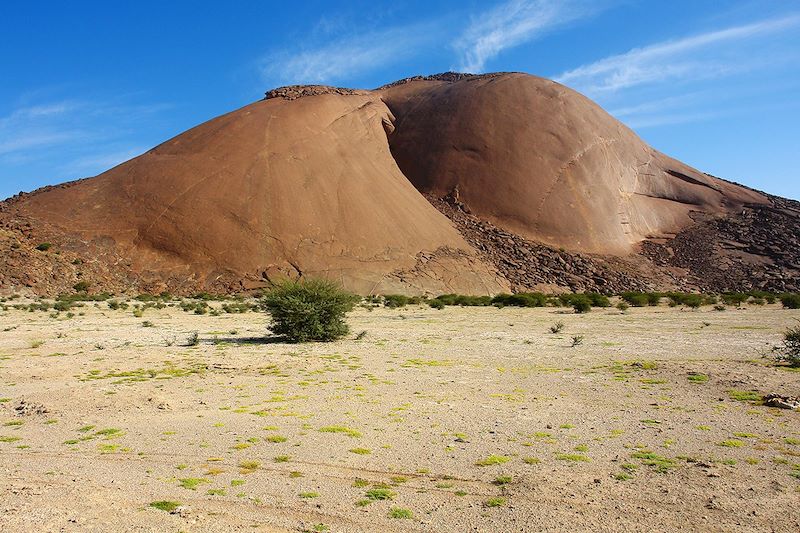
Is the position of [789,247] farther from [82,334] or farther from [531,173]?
[82,334]

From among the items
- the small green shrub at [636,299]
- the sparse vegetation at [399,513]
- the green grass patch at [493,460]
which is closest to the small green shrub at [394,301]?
the small green shrub at [636,299]

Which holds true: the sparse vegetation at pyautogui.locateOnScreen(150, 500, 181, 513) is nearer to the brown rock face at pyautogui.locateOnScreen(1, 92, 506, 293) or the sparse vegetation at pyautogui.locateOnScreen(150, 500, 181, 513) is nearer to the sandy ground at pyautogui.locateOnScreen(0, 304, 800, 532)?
the sandy ground at pyautogui.locateOnScreen(0, 304, 800, 532)

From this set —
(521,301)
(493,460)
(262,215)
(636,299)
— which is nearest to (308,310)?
(493,460)

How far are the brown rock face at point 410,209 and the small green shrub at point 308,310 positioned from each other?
29631 millimetres

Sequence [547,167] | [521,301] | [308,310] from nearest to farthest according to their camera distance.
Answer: [308,310] < [521,301] < [547,167]

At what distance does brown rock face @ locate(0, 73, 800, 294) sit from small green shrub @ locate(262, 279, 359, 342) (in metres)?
29.6

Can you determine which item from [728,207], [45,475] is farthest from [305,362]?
[728,207]

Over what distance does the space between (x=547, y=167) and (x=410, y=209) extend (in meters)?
18.0

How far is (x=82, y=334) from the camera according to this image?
20750 mm

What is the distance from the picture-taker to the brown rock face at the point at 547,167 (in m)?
66.9

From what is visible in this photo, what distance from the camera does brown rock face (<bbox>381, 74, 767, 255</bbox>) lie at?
66875mm

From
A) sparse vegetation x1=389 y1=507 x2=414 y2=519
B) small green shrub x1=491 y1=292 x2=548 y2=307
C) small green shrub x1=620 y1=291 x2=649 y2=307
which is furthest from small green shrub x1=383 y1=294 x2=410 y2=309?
sparse vegetation x1=389 y1=507 x2=414 y2=519

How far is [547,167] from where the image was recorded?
69375mm

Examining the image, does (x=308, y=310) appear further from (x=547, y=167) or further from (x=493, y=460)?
(x=547, y=167)
